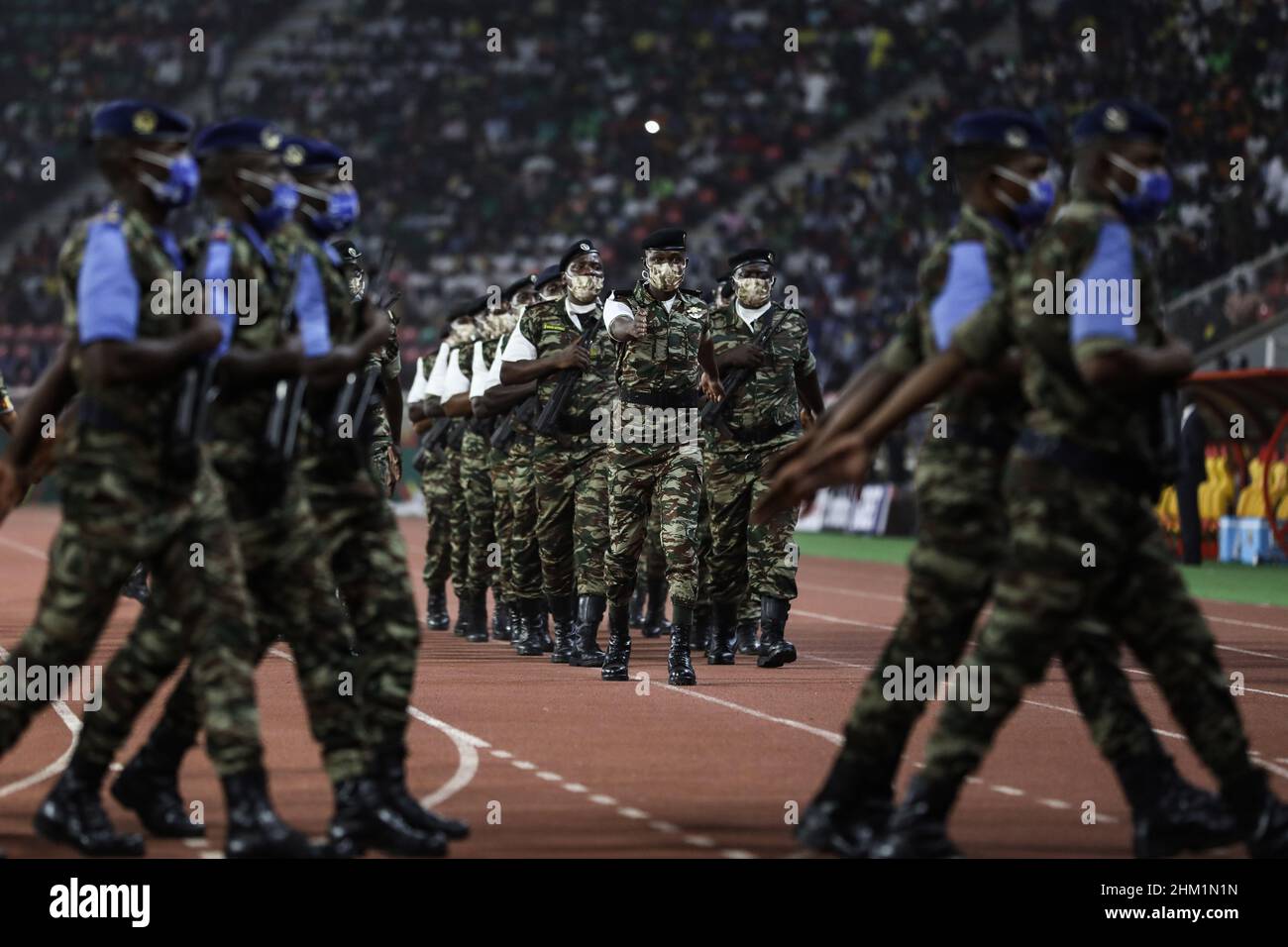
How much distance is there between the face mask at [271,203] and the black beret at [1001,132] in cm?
222

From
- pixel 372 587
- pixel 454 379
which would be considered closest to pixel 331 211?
pixel 372 587

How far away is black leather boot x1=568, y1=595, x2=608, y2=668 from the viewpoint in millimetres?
14758

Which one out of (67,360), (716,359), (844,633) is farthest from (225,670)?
(844,633)

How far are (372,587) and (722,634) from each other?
699cm

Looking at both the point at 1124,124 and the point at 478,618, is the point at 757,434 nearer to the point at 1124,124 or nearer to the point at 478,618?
the point at 478,618

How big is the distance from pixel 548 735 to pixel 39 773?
2.52 metres

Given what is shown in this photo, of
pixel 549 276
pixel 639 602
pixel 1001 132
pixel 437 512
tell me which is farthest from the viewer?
pixel 437 512

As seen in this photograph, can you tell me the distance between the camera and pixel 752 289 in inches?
575

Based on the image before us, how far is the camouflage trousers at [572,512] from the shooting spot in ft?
47.9

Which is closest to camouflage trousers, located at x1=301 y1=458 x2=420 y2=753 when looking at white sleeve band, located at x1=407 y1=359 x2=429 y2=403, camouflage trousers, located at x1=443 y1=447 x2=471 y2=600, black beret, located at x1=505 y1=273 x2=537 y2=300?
black beret, located at x1=505 y1=273 x2=537 y2=300

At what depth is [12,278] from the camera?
4609 cm

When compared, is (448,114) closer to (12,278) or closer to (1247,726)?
(12,278)

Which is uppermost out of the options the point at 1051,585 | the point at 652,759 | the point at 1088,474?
the point at 1088,474

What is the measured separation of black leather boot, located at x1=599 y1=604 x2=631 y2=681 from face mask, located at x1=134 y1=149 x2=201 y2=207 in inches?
264
